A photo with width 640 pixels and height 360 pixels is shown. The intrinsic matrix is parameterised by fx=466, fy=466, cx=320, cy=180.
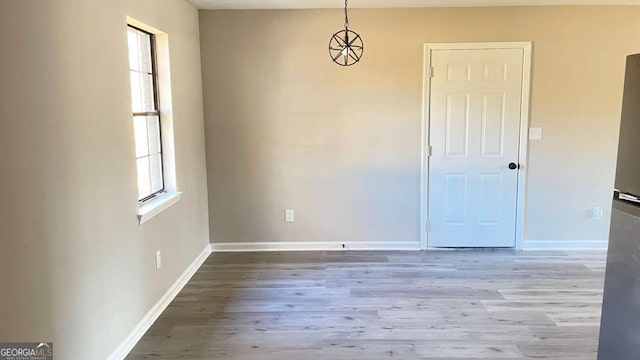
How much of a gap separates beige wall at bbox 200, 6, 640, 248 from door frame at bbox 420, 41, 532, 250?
0.20 ft

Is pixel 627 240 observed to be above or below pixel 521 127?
below

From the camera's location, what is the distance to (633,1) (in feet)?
14.1

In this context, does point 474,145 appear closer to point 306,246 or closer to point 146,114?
point 306,246

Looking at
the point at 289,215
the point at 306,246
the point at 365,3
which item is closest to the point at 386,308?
the point at 306,246

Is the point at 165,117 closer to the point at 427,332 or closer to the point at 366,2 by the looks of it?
the point at 366,2

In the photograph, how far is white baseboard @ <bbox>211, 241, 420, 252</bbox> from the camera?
4.86 meters

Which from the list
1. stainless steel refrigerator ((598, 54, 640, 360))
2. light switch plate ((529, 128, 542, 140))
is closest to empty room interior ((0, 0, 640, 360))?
light switch plate ((529, 128, 542, 140))

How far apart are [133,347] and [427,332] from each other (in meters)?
1.86

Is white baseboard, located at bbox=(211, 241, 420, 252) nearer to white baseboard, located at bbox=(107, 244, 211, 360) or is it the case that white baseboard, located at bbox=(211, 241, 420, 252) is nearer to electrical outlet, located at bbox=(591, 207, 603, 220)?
white baseboard, located at bbox=(107, 244, 211, 360)

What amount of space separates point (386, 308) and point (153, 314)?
165cm

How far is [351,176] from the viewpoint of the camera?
478 centimetres

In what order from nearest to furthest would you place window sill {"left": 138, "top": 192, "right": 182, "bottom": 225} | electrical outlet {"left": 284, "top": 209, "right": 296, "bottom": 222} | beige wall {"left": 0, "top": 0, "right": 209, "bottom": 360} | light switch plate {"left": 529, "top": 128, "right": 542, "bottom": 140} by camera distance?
beige wall {"left": 0, "top": 0, "right": 209, "bottom": 360}, window sill {"left": 138, "top": 192, "right": 182, "bottom": 225}, light switch plate {"left": 529, "top": 128, "right": 542, "bottom": 140}, electrical outlet {"left": 284, "top": 209, "right": 296, "bottom": 222}

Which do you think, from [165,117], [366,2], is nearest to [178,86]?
[165,117]

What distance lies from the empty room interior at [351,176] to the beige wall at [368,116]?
2 cm
